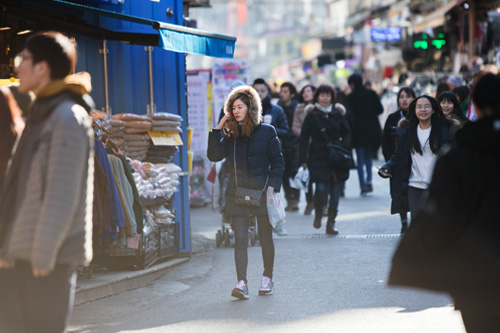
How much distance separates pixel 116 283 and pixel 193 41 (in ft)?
8.68

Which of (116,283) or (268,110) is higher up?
(268,110)

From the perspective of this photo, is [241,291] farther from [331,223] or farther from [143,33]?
[331,223]

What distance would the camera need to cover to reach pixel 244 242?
7824 mm

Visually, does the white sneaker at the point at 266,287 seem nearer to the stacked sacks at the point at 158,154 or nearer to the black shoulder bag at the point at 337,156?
the stacked sacks at the point at 158,154

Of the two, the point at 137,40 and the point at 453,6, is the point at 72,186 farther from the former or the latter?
the point at 453,6

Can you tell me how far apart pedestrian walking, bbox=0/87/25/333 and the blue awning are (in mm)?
3662

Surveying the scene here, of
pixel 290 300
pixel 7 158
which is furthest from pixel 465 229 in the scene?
pixel 290 300

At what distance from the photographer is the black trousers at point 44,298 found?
13.6ft

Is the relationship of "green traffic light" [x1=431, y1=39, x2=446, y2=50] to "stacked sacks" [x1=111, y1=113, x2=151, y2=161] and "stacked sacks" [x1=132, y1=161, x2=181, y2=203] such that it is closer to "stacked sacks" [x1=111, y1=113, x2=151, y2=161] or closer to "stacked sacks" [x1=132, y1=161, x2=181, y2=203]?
"stacked sacks" [x1=132, y1=161, x2=181, y2=203]

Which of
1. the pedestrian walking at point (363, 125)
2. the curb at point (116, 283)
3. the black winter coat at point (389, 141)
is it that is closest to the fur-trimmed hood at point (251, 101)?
the curb at point (116, 283)

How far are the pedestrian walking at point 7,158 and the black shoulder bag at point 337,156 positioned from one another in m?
7.41

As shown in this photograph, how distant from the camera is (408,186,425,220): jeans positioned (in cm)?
861

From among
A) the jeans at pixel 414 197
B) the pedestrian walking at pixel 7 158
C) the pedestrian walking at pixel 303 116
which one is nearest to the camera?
the pedestrian walking at pixel 7 158

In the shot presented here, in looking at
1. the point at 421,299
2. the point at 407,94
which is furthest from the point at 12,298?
the point at 407,94
